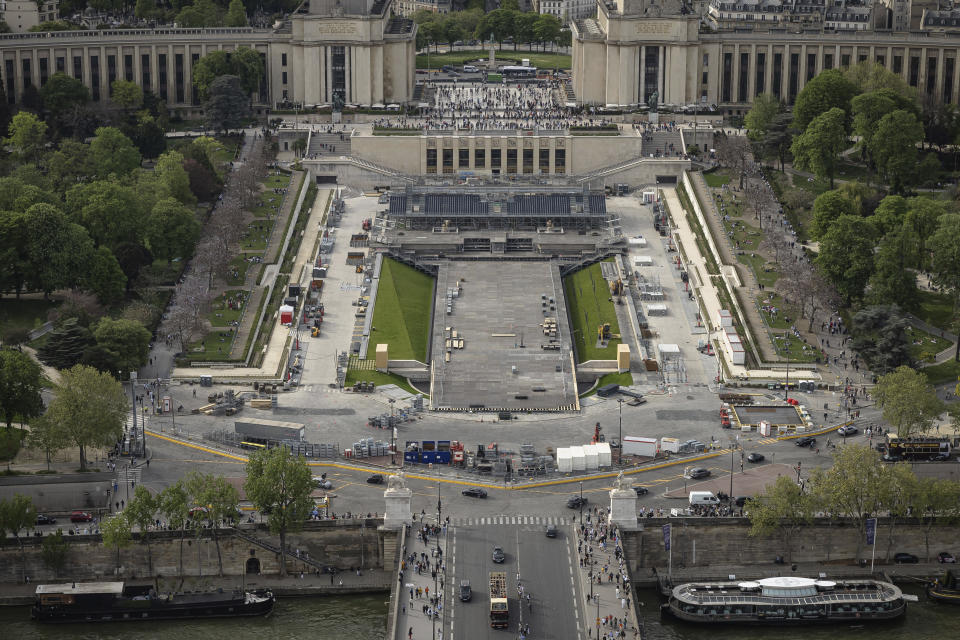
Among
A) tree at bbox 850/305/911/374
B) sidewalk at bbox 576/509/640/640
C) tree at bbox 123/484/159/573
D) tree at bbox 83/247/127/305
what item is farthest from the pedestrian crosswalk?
tree at bbox 83/247/127/305

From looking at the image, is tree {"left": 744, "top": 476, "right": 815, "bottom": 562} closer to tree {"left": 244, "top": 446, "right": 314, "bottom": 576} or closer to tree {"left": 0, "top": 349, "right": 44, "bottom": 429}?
tree {"left": 244, "top": 446, "right": 314, "bottom": 576}

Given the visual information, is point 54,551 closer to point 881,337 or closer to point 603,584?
point 603,584

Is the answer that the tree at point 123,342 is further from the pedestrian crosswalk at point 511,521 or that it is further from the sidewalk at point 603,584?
the sidewalk at point 603,584

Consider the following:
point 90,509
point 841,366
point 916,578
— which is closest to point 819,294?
point 841,366

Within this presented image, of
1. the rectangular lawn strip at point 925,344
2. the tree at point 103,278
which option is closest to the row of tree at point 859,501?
the rectangular lawn strip at point 925,344

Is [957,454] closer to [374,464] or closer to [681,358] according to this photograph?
[681,358]

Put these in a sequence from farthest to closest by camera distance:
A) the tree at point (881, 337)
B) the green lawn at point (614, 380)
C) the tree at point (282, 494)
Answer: the green lawn at point (614, 380) < the tree at point (881, 337) < the tree at point (282, 494)

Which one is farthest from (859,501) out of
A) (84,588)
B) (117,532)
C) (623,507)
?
(84,588)

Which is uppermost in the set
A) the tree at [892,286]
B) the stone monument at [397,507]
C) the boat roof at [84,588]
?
the tree at [892,286]
